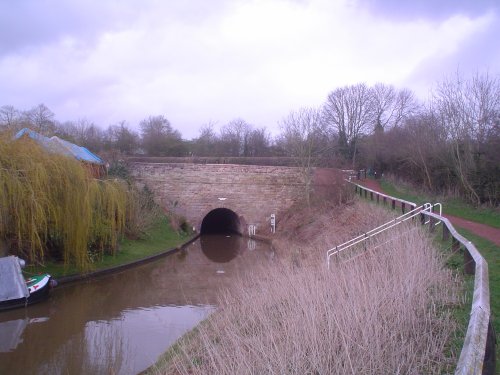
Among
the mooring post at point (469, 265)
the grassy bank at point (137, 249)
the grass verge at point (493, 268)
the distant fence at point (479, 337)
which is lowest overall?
the grassy bank at point (137, 249)

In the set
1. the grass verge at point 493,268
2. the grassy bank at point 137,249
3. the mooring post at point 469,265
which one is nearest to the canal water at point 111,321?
the grassy bank at point 137,249

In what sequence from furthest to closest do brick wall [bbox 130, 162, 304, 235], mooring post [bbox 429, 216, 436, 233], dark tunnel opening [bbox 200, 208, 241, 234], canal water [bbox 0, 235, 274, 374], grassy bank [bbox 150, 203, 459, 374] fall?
dark tunnel opening [bbox 200, 208, 241, 234]
brick wall [bbox 130, 162, 304, 235]
mooring post [bbox 429, 216, 436, 233]
canal water [bbox 0, 235, 274, 374]
grassy bank [bbox 150, 203, 459, 374]

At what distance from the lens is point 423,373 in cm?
366

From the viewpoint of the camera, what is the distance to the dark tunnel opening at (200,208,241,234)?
99.6ft

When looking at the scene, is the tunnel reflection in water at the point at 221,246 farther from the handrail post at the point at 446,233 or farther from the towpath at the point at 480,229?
the handrail post at the point at 446,233

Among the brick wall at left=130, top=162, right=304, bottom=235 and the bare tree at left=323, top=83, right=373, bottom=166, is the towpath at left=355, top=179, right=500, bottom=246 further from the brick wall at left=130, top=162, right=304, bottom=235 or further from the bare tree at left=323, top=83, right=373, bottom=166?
the bare tree at left=323, top=83, right=373, bottom=166

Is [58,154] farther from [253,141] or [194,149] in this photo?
[253,141]

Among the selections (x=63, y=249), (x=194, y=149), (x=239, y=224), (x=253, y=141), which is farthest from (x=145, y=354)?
(x=253, y=141)

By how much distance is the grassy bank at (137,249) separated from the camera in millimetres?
13867

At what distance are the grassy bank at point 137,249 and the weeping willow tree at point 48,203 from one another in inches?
13.2

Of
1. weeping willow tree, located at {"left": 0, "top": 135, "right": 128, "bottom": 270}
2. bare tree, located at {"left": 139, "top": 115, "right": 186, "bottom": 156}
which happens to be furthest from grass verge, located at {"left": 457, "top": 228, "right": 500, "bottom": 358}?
bare tree, located at {"left": 139, "top": 115, "right": 186, "bottom": 156}

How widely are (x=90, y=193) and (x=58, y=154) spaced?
1.46 m

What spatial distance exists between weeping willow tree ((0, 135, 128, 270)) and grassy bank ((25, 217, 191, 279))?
13.2 inches

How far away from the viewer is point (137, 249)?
19047mm
